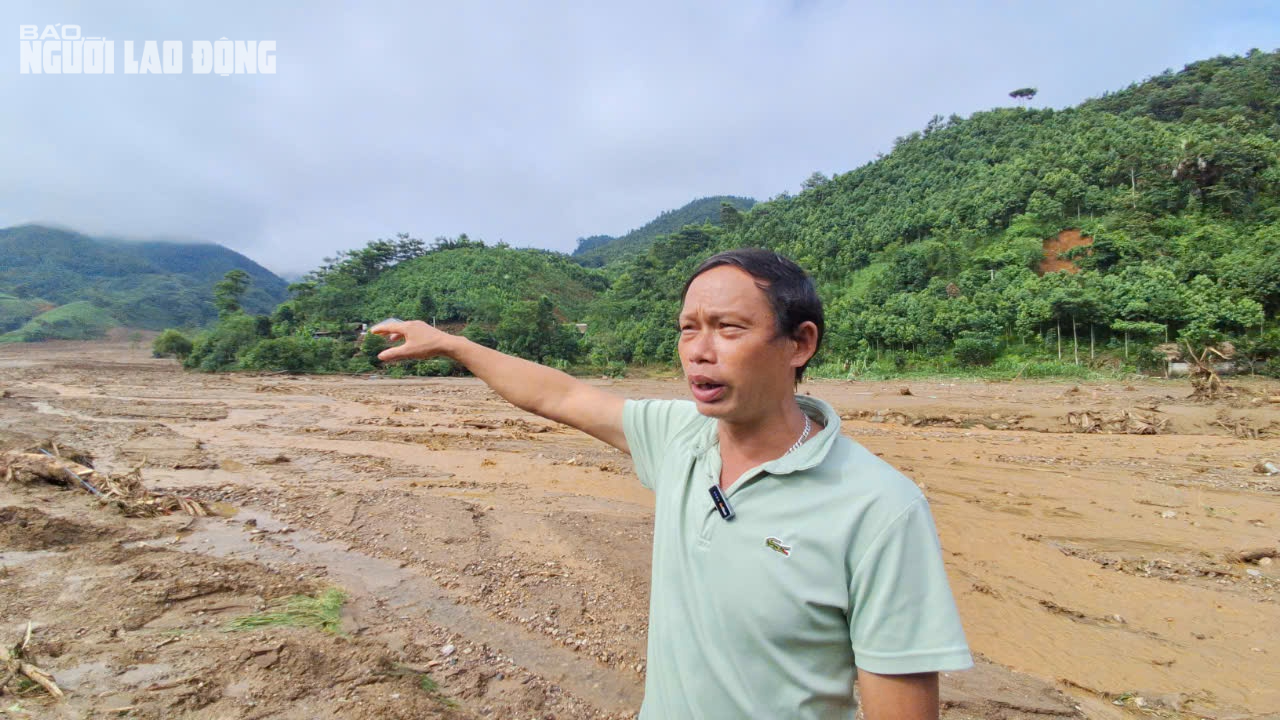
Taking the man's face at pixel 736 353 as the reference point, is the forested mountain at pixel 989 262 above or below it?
above

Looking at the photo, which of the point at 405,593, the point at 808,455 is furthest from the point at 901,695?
the point at 405,593

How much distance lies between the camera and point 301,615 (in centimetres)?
340

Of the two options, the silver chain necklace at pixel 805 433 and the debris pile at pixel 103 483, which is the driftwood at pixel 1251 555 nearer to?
the silver chain necklace at pixel 805 433

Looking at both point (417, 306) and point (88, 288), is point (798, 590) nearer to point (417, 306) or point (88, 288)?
point (417, 306)

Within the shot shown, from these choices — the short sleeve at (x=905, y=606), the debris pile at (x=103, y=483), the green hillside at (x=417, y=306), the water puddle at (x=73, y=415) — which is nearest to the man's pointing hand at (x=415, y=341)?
the short sleeve at (x=905, y=606)

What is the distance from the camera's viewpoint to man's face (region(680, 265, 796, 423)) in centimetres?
106

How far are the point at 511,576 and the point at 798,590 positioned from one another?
12.6ft

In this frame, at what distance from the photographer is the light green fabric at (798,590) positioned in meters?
0.81

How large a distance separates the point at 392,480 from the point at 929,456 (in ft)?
26.7

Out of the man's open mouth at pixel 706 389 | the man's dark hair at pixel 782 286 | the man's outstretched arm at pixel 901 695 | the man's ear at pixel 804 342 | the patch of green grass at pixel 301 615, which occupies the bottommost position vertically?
the patch of green grass at pixel 301 615

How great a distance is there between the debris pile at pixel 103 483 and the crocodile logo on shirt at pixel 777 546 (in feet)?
21.3

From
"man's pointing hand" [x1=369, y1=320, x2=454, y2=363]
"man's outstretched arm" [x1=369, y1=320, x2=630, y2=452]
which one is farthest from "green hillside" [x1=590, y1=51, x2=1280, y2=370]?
"man's pointing hand" [x1=369, y1=320, x2=454, y2=363]

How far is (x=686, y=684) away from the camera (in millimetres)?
1049

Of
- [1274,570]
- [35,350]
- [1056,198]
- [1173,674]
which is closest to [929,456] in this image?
[1274,570]
